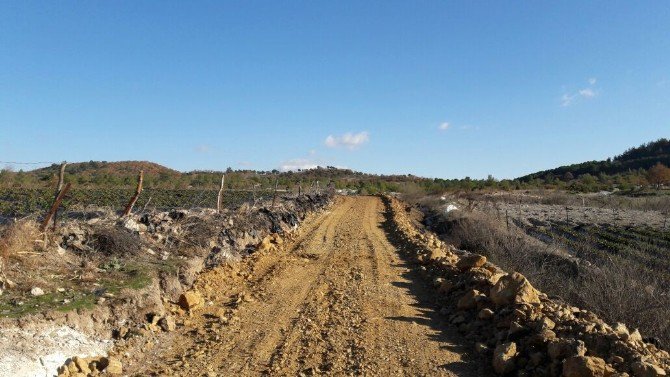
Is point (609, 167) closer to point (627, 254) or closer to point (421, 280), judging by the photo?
point (627, 254)

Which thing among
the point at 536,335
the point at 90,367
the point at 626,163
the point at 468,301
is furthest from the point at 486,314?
the point at 626,163

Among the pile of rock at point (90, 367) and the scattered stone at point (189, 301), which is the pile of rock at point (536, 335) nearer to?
the scattered stone at point (189, 301)

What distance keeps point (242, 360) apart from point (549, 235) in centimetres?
2288

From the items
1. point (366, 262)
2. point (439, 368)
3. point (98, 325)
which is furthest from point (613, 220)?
point (98, 325)

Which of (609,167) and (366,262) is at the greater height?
(609,167)

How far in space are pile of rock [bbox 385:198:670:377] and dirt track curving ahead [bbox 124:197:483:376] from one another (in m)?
0.37

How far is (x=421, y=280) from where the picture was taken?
10.7 meters

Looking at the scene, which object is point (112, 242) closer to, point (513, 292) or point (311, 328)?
point (311, 328)

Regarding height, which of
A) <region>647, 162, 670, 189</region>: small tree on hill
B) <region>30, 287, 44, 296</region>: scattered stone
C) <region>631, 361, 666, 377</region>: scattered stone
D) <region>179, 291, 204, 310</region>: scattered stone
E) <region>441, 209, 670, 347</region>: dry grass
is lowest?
<region>441, 209, 670, 347</region>: dry grass

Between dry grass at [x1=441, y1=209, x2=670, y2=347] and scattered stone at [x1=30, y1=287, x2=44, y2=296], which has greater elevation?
scattered stone at [x1=30, y1=287, x2=44, y2=296]

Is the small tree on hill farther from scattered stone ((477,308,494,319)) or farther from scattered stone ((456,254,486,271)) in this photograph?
scattered stone ((477,308,494,319))

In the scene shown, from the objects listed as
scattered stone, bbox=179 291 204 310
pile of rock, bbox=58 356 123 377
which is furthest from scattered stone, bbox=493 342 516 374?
scattered stone, bbox=179 291 204 310

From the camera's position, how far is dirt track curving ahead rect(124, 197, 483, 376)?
5.89 metres

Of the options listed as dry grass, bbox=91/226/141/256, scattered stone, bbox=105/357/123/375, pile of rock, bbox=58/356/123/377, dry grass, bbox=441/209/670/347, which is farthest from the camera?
dry grass, bbox=91/226/141/256
